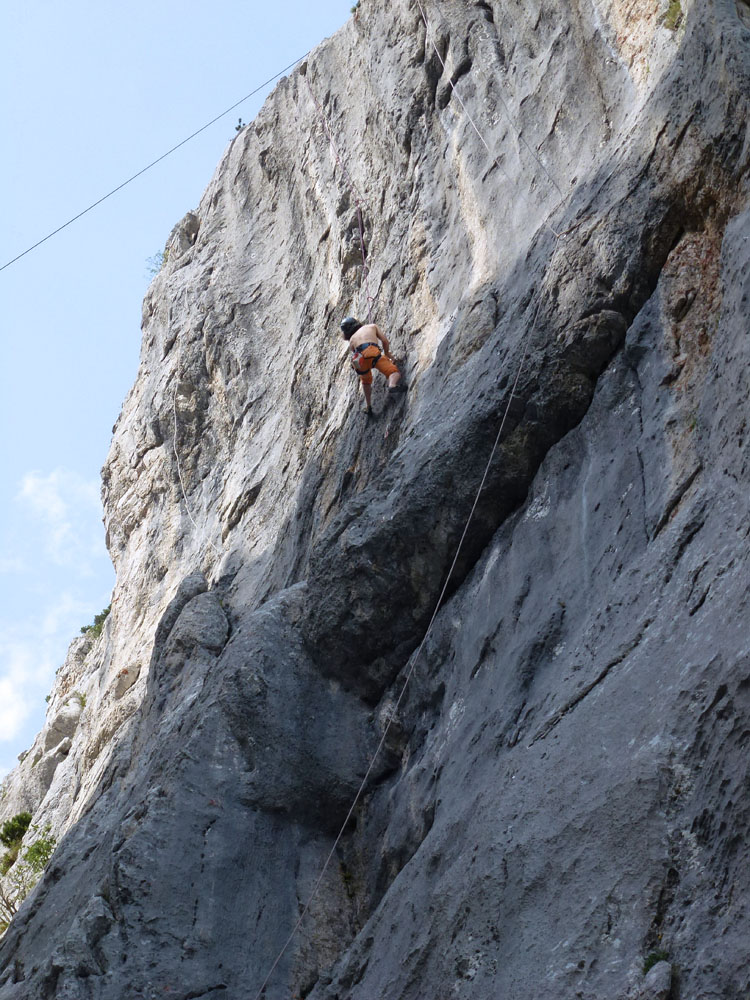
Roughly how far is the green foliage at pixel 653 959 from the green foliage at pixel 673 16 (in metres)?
7.21

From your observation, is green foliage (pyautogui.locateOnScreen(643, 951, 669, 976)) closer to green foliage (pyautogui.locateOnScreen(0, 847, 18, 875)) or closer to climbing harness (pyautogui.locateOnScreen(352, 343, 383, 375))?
climbing harness (pyautogui.locateOnScreen(352, 343, 383, 375))

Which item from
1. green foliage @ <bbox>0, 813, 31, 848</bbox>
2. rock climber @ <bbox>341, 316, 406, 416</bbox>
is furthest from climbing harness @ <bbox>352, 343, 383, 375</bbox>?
green foliage @ <bbox>0, 813, 31, 848</bbox>

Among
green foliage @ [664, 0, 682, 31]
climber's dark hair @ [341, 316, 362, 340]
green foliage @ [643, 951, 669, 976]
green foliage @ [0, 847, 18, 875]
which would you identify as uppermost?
climber's dark hair @ [341, 316, 362, 340]

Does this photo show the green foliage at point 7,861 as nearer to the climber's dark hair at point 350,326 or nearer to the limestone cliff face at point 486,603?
the limestone cliff face at point 486,603

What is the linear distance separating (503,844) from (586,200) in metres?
5.13

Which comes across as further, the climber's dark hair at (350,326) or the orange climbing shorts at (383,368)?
the climber's dark hair at (350,326)

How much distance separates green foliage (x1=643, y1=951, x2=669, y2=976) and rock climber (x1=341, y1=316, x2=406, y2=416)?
23.9 feet

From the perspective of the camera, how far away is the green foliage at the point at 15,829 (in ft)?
64.7

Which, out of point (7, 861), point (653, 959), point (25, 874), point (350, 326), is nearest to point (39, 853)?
point (25, 874)

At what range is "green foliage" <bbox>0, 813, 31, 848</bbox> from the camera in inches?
777

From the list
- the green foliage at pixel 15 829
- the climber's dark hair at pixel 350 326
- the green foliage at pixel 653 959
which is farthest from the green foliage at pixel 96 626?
the green foliage at pixel 653 959

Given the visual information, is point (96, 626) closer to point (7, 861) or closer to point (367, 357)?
point (7, 861)

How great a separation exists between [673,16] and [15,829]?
54.5 feet

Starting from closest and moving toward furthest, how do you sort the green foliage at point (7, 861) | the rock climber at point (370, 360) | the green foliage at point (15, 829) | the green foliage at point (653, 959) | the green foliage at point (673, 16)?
the green foliage at point (653, 959) < the green foliage at point (673, 16) < the rock climber at point (370, 360) < the green foliage at point (7, 861) < the green foliage at point (15, 829)
